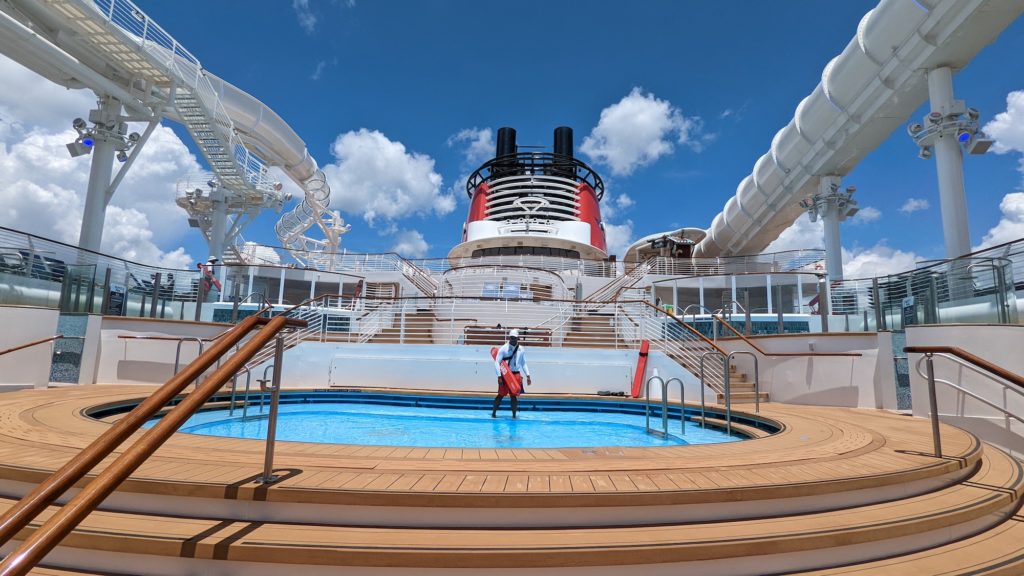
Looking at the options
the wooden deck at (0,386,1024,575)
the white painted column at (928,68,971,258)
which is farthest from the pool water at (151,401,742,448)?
the white painted column at (928,68,971,258)

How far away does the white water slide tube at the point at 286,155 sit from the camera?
18656 millimetres

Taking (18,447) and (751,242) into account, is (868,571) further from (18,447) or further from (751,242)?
(751,242)

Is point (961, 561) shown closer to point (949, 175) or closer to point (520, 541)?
point (520, 541)

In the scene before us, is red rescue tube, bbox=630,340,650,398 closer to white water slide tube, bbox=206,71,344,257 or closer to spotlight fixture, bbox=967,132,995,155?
spotlight fixture, bbox=967,132,995,155

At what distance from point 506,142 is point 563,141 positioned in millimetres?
3169

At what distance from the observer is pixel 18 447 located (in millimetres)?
3092

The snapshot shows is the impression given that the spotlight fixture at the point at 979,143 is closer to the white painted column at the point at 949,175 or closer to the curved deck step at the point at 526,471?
the white painted column at the point at 949,175

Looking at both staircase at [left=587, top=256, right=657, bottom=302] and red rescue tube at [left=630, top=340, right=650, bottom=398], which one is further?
staircase at [left=587, top=256, right=657, bottom=302]

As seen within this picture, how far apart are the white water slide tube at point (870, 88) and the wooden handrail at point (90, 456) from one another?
13.3 metres

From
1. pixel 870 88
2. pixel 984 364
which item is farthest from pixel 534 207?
pixel 984 364

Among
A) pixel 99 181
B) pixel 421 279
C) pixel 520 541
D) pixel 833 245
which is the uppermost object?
pixel 99 181

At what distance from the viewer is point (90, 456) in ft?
5.28

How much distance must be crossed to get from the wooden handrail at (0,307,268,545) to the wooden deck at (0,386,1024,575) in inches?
25.0

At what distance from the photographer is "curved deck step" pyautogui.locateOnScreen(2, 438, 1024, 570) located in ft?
6.77
